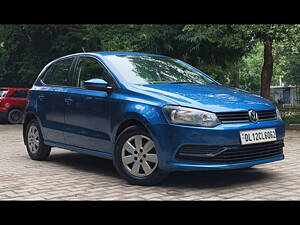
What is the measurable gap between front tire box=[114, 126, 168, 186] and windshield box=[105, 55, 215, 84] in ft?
2.53

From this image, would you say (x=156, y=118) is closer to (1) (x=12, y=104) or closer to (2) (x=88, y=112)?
(2) (x=88, y=112)

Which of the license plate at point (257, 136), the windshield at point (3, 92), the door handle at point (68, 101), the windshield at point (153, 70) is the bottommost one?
the license plate at point (257, 136)

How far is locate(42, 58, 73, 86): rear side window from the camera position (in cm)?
687

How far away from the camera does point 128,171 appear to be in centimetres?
535

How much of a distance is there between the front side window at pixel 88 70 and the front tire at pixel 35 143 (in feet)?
4.60

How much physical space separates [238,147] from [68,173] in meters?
2.60

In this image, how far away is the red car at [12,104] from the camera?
19.6 metres

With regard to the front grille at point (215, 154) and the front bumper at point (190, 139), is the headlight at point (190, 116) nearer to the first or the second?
the front bumper at point (190, 139)

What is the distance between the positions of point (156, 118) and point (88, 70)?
5.99 feet

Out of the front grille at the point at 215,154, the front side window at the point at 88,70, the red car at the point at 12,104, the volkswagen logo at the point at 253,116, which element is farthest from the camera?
the red car at the point at 12,104

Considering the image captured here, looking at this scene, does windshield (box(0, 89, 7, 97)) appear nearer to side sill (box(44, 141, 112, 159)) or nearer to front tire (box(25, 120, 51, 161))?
front tire (box(25, 120, 51, 161))

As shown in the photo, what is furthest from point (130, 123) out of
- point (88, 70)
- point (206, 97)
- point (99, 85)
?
point (88, 70)

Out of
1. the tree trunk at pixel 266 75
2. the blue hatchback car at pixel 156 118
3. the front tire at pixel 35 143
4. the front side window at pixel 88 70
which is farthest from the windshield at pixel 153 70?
the tree trunk at pixel 266 75
